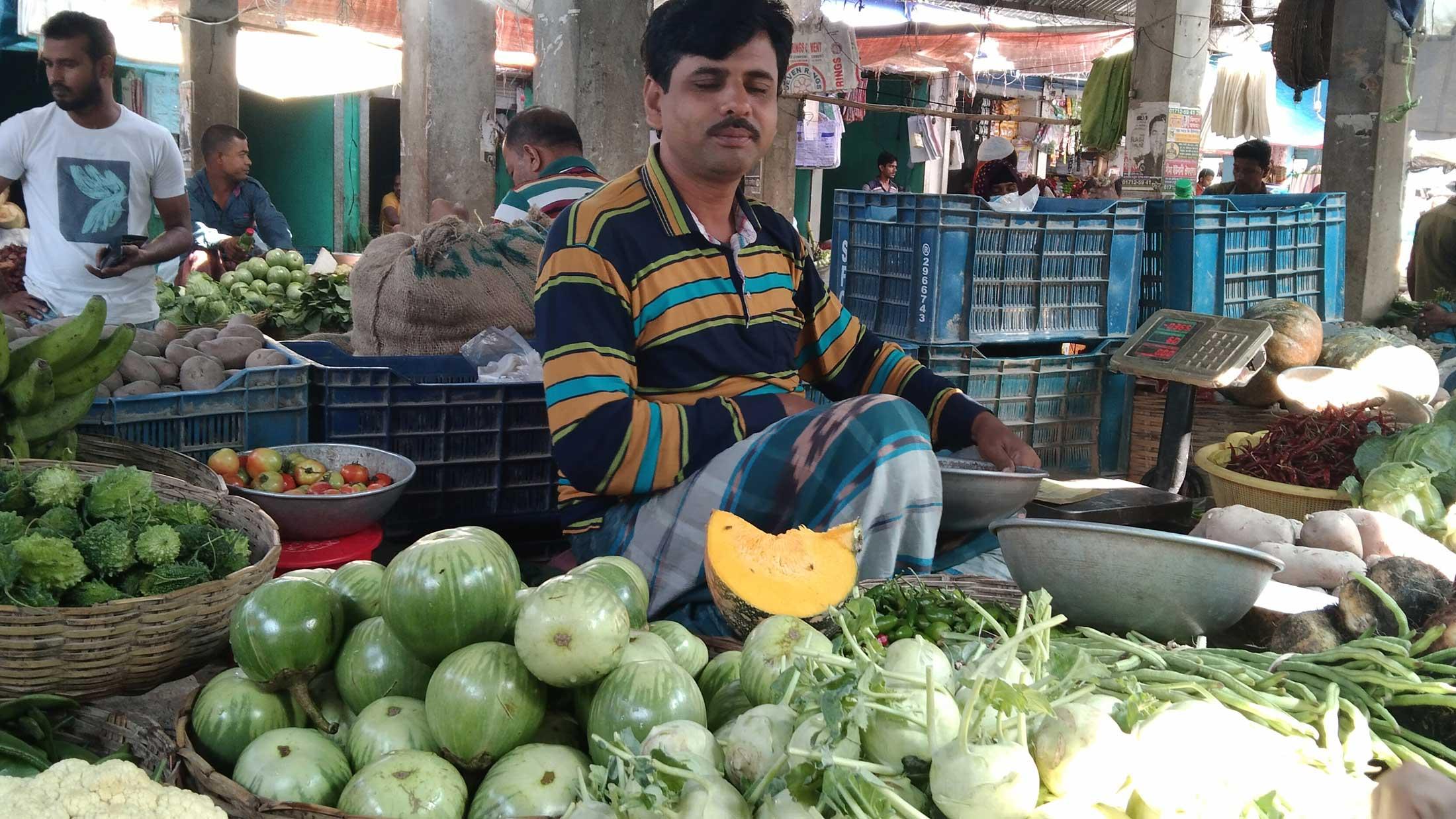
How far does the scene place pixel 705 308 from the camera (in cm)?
259

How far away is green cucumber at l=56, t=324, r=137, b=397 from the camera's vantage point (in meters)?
2.78

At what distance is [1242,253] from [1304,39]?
10.6 feet

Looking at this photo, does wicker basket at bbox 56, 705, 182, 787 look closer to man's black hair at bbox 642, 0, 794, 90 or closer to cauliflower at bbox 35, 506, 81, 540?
cauliflower at bbox 35, 506, 81, 540

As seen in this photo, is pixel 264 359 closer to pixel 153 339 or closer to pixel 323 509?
pixel 153 339

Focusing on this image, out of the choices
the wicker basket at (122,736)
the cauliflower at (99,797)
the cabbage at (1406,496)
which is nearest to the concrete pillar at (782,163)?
the cabbage at (1406,496)

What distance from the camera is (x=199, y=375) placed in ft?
10.4

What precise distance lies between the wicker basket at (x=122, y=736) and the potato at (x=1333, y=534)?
7.96ft

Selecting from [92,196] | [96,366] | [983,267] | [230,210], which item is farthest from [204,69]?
[983,267]

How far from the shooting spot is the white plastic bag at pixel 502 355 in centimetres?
356

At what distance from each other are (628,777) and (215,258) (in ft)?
20.6

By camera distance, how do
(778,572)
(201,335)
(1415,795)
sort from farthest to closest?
(201,335) < (778,572) < (1415,795)

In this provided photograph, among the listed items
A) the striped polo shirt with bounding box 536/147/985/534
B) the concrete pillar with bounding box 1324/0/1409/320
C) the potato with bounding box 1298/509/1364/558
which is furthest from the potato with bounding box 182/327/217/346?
the concrete pillar with bounding box 1324/0/1409/320

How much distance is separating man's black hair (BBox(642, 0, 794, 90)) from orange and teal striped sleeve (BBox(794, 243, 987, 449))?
61 centimetres

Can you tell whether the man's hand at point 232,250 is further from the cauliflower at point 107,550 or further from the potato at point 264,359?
the cauliflower at point 107,550
